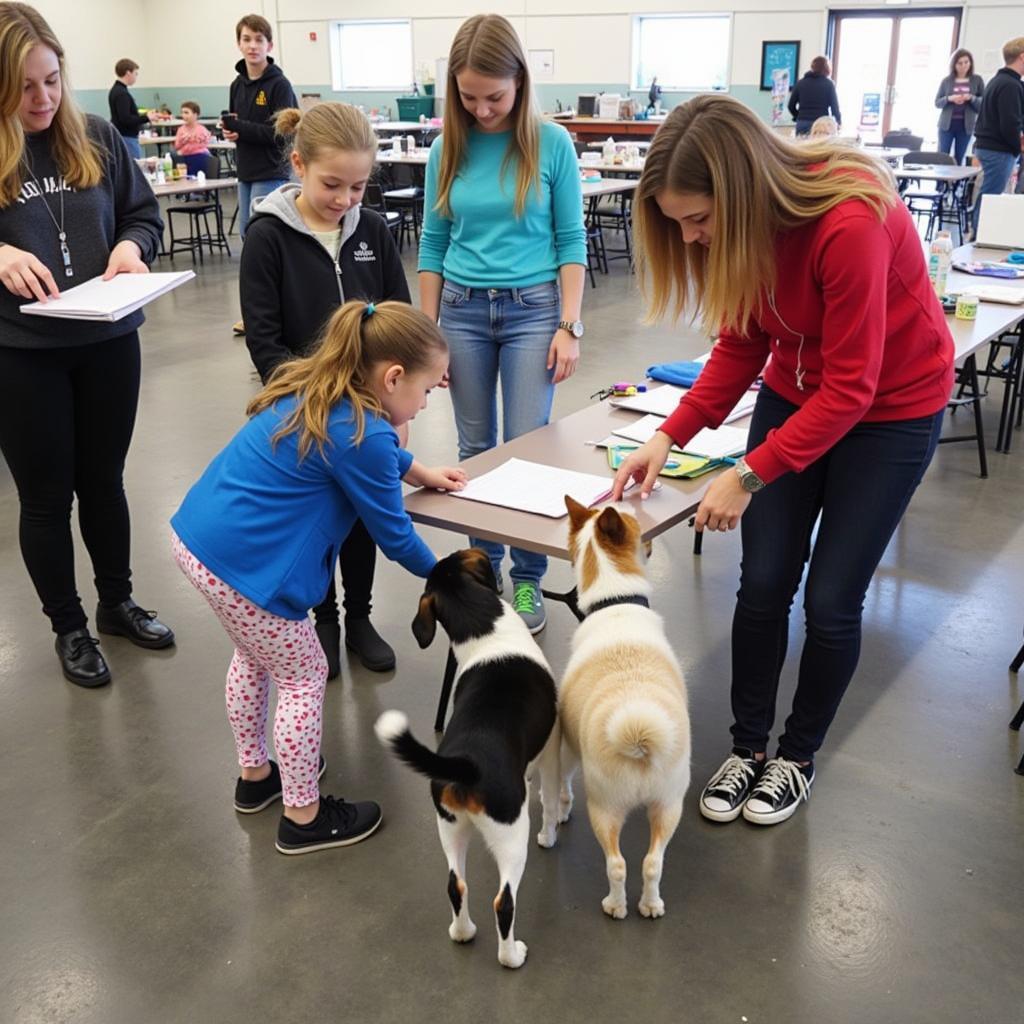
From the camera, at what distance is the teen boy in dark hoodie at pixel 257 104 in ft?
19.6

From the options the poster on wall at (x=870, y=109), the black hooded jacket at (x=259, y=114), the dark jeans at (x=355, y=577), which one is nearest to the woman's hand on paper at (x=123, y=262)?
the dark jeans at (x=355, y=577)

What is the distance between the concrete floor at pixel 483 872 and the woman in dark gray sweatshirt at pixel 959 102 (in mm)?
9302

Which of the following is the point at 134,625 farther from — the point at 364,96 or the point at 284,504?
the point at 364,96

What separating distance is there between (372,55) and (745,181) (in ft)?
50.8

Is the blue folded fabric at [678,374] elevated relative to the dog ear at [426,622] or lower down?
elevated

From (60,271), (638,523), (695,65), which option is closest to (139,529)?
(60,271)

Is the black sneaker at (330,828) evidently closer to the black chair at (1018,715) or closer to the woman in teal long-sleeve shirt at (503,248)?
the woman in teal long-sleeve shirt at (503,248)

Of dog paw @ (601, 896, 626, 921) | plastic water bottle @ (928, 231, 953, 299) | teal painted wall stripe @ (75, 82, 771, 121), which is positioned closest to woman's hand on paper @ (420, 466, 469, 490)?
dog paw @ (601, 896, 626, 921)

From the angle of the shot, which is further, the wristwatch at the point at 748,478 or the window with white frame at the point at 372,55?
the window with white frame at the point at 372,55

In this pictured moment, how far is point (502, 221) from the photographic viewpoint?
256cm

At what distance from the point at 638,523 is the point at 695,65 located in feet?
43.2

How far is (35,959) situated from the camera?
179 cm

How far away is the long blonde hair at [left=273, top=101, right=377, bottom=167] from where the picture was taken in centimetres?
220

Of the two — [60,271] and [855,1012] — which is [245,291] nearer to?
[60,271]
